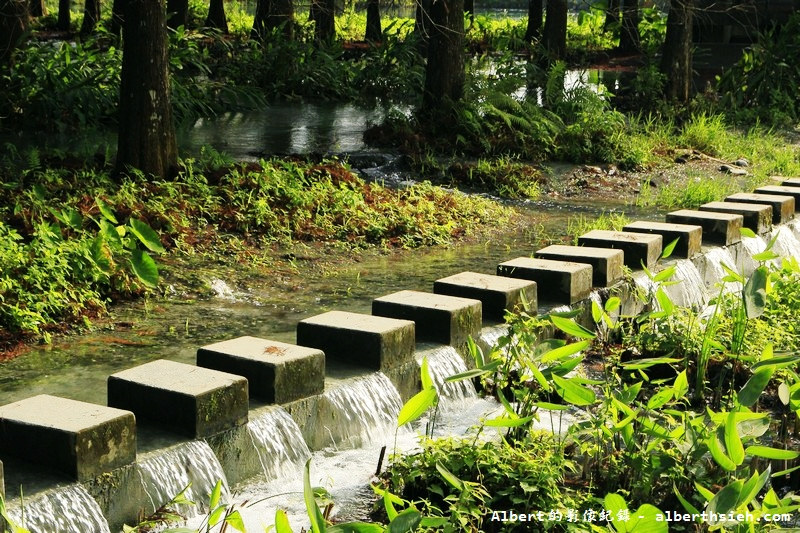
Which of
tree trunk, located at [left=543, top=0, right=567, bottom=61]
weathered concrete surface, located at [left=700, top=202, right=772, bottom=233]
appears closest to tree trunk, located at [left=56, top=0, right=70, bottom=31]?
tree trunk, located at [left=543, top=0, right=567, bottom=61]

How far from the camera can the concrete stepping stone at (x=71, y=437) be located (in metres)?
3.78

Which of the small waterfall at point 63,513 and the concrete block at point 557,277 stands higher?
the concrete block at point 557,277

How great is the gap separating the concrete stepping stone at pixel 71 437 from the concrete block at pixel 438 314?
81.2 inches

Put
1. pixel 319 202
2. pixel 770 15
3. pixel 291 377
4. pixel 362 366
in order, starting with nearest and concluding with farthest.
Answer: pixel 291 377, pixel 362 366, pixel 319 202, pixel 770 15

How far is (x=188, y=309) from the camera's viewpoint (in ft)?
22.5

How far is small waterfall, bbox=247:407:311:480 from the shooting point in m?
4.56

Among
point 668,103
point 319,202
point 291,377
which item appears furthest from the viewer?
point 668,103

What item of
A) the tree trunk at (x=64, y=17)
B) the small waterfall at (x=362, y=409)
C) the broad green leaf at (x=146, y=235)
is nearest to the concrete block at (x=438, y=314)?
the small waterfall at (x=362, y=409)

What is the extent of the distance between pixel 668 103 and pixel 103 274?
40.6 feet

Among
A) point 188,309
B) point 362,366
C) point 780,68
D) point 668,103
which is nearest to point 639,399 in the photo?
point 362,366

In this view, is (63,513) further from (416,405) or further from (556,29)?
(556,29)

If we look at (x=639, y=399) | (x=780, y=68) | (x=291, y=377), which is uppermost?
(x=780, y=68)

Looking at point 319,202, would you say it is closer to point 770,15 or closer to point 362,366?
point 362,366

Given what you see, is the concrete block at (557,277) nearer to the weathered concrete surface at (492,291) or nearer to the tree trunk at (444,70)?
the weathered concrete surface at (492,291)
